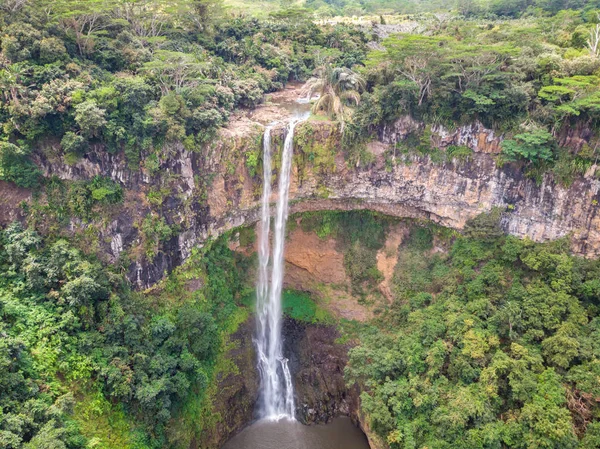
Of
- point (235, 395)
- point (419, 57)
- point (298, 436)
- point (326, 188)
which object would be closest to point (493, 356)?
point (298, 436)

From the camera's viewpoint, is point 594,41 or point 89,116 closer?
point 89,116

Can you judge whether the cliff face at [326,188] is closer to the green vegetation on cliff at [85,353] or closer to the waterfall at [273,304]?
the waterfall at [273,304]

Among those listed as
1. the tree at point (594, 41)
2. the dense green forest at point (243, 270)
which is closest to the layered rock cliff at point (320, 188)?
the dense green forest at point (243, 270)

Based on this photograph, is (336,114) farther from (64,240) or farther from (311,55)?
(64,240)

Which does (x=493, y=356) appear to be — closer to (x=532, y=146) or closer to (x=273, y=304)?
(x=532, y=146)

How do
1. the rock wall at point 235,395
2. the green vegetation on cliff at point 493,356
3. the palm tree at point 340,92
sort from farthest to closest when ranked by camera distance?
the palm tree at point 340,92 → the rock wall at point 235,395 → the green vegetation on cliff at point 493,356

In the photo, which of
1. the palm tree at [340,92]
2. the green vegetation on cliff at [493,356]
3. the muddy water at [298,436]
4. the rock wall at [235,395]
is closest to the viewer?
the green vegetation on cliff at [493,356]
